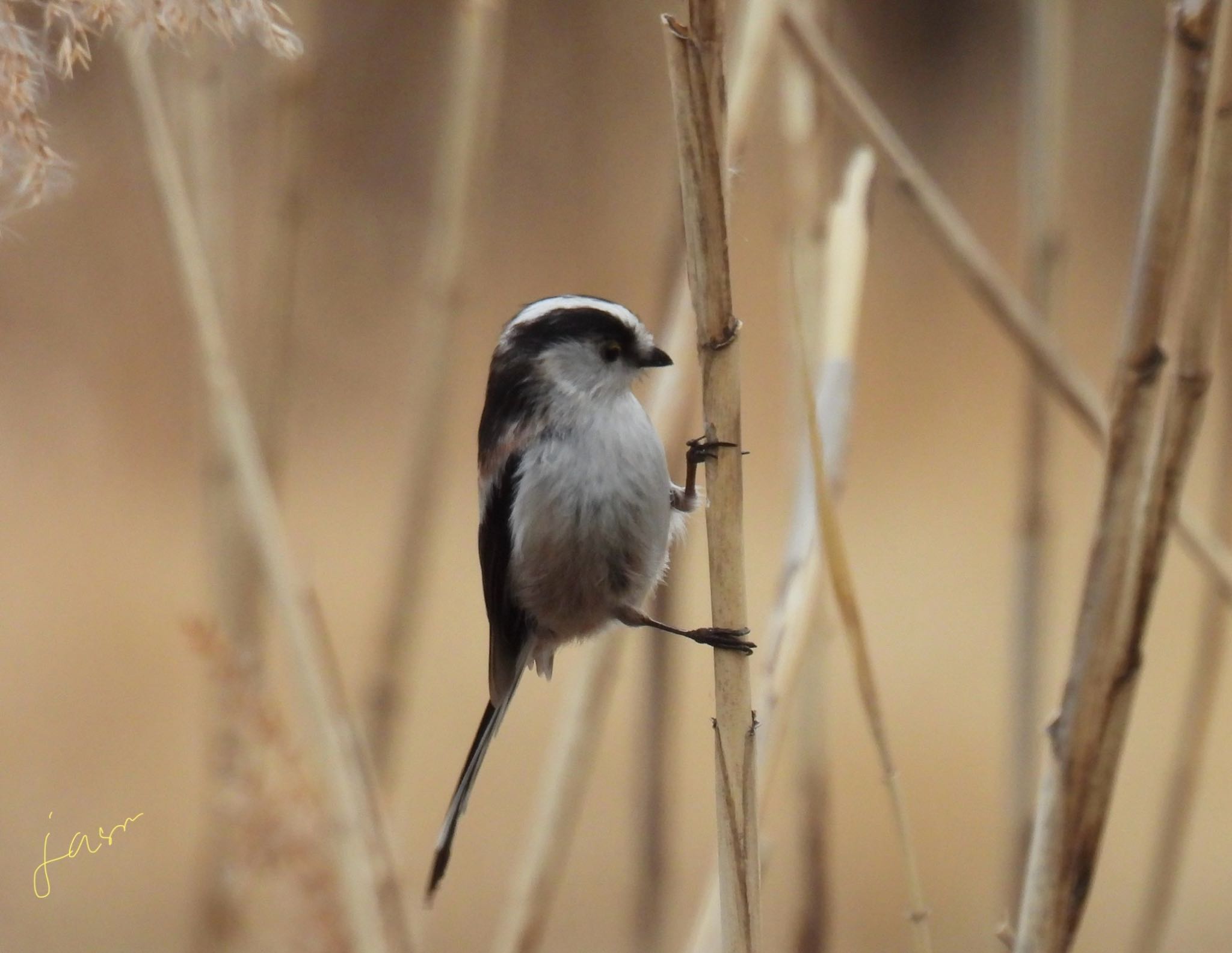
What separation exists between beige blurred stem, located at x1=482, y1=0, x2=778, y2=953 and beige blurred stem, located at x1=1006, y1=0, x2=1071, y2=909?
29 centimetres

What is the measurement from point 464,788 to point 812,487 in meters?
0.25

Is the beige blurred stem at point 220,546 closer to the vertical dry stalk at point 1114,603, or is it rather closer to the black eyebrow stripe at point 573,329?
the black eyebrow stripe at point 573,329

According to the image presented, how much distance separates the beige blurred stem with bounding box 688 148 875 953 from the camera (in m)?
0.62

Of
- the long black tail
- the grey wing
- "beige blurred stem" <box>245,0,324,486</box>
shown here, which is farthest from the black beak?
"beige blurred stem" <box>245,0,324,486</box>

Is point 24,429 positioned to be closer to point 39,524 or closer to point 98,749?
point 39,524

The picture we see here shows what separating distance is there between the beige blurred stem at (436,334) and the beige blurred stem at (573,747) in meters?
0.16

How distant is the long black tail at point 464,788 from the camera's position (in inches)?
21.6

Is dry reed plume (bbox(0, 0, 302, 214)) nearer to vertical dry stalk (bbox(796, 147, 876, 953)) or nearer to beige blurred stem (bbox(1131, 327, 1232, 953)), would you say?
vertical dry stalk (bbox(796, 147, 876, 953))

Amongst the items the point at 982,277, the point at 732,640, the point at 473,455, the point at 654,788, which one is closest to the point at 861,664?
the point at 732,640

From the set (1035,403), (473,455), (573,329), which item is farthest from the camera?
(473,455)

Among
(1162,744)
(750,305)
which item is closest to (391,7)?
(750,305)

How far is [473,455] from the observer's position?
5.05 feet
